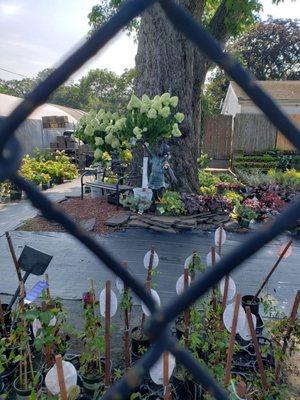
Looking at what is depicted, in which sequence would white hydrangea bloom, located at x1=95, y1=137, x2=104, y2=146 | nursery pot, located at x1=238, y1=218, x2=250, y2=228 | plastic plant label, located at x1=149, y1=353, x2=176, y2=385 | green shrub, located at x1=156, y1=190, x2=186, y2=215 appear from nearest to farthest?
plastic plant label, located at x1=149, y1=353, x2=176, y2=385 → nursery pot, located at x1=238, y1=218, x2=250, y2=228 → green shrub, located at x1=156, y1=190, x2=186, y2=215 → white hydrangea bloom, located at x1=95, y1=137, x2=104, y2=146

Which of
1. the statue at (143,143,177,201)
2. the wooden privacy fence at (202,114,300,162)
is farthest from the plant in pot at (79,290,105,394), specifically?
the wooden privacy fence at (202,114,300,162)

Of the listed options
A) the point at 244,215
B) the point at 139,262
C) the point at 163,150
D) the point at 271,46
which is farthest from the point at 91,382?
the point at 271,46

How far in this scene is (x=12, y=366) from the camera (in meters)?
2.60

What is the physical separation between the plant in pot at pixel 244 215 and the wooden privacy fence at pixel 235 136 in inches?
359

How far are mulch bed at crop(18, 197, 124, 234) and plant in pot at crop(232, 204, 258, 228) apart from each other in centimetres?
223

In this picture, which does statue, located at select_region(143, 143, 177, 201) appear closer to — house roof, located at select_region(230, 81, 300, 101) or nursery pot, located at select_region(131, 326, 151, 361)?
nursery pot, located at select_region(131, 326, 151, 361)

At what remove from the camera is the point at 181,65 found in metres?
8.38

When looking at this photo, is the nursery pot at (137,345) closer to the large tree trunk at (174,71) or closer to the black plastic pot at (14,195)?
the large tree trunk at (174,71)

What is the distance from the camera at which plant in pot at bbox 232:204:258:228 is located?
6.61 metres

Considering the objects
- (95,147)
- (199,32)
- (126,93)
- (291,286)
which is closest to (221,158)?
(95,147)

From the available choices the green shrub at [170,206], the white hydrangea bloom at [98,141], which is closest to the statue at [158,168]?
the green shrub at [170,206]

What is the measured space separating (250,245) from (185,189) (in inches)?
321

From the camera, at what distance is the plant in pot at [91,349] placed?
2332 millimetres

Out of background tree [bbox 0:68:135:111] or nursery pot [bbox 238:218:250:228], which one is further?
background tree [bbox 0:68:135:111]
